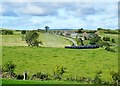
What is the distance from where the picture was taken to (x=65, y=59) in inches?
1457

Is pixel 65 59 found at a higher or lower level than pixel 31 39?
lower

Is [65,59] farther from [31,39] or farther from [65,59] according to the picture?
[31,39]

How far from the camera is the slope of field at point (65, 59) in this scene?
31.4 m

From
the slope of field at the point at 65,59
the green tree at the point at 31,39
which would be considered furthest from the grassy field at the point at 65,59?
the green tree at the point at 31,39

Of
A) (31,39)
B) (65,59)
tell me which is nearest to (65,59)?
(65,59)

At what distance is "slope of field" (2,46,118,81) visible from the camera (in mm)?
31427

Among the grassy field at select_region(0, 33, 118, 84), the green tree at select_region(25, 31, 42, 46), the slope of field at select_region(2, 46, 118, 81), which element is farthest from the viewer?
the green tree at select_region(25, 31, 42, 46)

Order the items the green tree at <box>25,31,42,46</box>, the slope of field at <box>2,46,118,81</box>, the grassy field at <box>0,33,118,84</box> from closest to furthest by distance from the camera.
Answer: the grassy field at <box>0,33,118,84</box> < the slope of field at <box>2,46,118,81</box> < the green tree at <box>25,31,42,46</box>

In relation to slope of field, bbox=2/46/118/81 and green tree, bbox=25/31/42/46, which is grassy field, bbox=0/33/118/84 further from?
green tree, bbox=25/31/42/46

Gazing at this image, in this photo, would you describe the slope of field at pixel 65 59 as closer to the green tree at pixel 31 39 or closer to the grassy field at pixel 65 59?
the grassy field at pixel 65 59

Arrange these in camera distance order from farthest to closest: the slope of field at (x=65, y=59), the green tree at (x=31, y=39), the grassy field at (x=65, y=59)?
the green tree at (x=31, y=39)
the slope of field at (x=65, y=59)
the grassy field at (x=65, y=59)

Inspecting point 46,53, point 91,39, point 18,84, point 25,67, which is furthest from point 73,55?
point 18,84

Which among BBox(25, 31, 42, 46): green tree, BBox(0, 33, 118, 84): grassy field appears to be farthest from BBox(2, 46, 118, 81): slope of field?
BBox(25, 31, 42, 46): green tree

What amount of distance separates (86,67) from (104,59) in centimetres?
551
